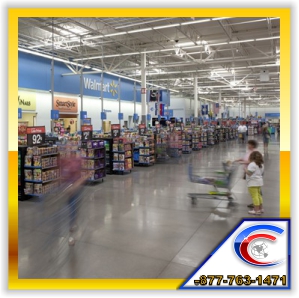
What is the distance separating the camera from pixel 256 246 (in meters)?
3.43

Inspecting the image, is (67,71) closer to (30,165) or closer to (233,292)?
(30,165)

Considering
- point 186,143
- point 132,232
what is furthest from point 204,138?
point 132,232

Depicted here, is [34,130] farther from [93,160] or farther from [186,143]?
[186,143]

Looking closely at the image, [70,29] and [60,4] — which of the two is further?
[70,29]

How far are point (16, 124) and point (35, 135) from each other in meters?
4.87

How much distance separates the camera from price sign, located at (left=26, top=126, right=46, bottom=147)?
26.8ft

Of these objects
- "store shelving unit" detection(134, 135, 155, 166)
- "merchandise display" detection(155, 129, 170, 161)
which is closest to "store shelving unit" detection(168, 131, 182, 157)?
"merchandise display" detection(155, 129, 170, 161)

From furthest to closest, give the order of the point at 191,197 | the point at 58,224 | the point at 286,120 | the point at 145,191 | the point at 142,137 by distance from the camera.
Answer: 1. the point at 142,137
2. the point at 145,191
3. the point at 191,197
4. the point at 58,224
5. the point at 286,120

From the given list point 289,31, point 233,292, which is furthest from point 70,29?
point 233,292

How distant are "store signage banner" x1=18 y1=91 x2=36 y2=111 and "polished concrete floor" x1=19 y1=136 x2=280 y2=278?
12.0 meters

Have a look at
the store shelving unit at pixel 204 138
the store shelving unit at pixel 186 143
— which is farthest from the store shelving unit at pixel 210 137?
the store shelving unit at pixel 186 143

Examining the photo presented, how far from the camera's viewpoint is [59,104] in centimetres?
2203

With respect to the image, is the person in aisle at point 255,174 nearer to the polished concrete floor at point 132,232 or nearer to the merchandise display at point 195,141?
the polished concrete floor at point 132,232

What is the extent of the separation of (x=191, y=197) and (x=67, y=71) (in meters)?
18.3
